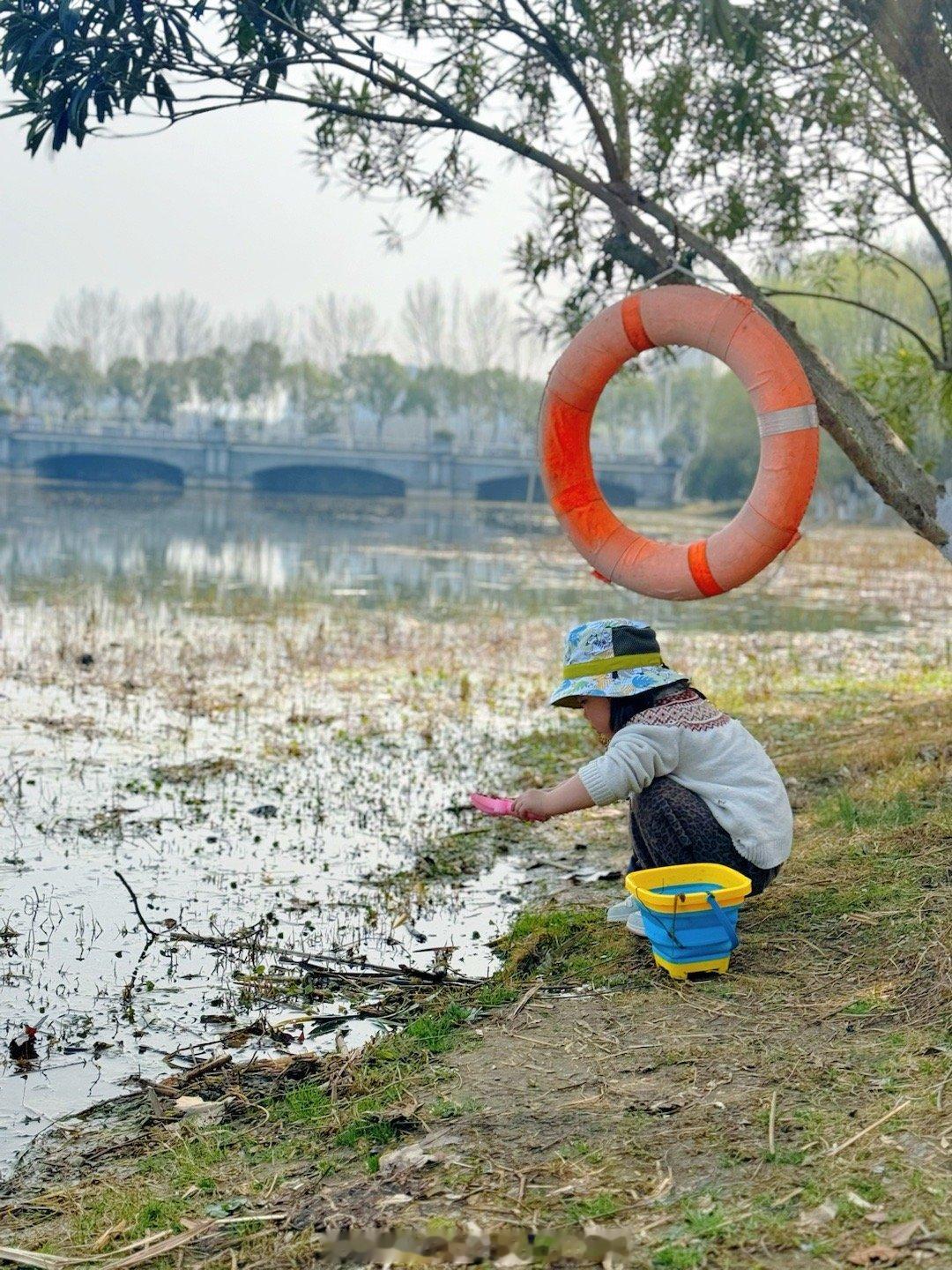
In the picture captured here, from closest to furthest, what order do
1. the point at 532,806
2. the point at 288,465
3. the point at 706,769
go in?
the point at 532,806, the point at 706,769, the point at 288,465

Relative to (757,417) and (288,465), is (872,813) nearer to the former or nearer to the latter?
(757,417)

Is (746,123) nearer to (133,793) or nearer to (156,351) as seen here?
(133,793)

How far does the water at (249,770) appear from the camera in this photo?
364 cm

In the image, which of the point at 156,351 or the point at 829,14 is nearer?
the point at 829,14

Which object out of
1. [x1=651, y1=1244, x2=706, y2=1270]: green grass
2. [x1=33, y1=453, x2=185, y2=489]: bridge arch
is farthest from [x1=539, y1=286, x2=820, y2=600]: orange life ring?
[x1=33, y1=453, x2=185, y2=489]: bridge arch

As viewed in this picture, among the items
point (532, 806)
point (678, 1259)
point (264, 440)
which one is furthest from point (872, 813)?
point (264, 440)

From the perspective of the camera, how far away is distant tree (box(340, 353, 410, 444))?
72.1 metres

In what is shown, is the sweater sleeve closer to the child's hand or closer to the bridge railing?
the child's hand

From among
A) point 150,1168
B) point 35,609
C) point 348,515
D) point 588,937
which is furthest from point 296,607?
point 348,515

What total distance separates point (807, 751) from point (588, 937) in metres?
3.05

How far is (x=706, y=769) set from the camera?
3.50 m

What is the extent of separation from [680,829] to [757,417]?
1.81m

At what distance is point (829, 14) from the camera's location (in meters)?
6.18

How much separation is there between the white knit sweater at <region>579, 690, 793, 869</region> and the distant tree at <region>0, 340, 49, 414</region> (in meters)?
71.6
